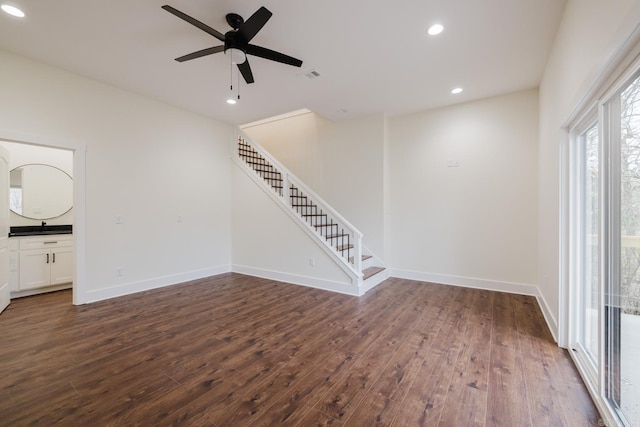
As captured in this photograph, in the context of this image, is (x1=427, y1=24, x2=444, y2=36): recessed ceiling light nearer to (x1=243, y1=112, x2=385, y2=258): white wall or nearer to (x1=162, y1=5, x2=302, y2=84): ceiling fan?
(x1=162, y1=5, x2=302, y2=84): ceiling fan

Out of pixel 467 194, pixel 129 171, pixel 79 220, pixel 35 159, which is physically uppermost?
pixel 35 159

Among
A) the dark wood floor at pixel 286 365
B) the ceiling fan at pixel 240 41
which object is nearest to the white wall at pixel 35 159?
the dark wood floor at pixel 286 365

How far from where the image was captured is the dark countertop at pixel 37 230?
416 cm

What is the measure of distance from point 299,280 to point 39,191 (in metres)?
4.76

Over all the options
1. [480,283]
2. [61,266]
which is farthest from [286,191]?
[61,266]

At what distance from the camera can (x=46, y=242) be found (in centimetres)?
426

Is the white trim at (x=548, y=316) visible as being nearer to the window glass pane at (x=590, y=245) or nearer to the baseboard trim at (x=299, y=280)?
the window glass pane at (x=590, y=245)

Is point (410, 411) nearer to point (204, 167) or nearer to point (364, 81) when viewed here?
point (364, 81)

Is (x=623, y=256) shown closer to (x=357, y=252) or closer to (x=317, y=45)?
(x=357, y=252)

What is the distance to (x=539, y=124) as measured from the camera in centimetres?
384

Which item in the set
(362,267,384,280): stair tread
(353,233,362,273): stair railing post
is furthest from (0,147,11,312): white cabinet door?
(362,267,384,280): stair tread

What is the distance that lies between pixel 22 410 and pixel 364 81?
4.56 m

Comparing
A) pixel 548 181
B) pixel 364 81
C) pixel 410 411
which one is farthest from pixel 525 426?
pixel 364 81

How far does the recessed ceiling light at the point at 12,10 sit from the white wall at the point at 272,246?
135 inches
